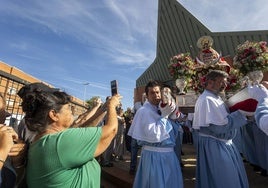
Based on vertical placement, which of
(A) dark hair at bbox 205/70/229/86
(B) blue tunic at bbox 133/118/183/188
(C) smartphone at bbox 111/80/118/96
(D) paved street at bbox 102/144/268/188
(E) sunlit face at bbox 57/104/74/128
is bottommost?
(D) paved street at bbox 102/144/268/188

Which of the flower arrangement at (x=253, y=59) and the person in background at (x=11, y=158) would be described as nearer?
the person in background at (x=11, y=158)

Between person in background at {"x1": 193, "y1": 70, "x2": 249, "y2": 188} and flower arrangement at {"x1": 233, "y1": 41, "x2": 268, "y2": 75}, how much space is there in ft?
2.73

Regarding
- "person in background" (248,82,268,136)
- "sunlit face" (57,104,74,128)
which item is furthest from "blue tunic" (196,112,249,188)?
"sunlit face" (57,104,74,128)

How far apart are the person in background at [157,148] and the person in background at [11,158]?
1711 mm

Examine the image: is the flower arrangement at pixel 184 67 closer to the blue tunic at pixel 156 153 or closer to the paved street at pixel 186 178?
the paved street at pixel 186 178

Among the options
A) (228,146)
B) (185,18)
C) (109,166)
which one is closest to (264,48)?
(228,146)

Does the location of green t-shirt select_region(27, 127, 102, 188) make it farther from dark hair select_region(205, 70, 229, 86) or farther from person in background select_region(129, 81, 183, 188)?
dark hair select_region(205, 70, 229, 86)

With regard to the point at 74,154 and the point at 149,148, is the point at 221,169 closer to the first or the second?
the point at 149,148

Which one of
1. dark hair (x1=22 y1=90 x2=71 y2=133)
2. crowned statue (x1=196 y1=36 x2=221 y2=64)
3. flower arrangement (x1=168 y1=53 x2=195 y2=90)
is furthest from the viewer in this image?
crowned statue (x1=196 y1=36 x2=221 y2=64)

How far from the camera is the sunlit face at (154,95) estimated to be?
346cm

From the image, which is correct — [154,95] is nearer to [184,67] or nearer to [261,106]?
[261,106]

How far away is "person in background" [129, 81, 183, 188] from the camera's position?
9.90 feet

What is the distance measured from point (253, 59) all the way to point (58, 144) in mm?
3545

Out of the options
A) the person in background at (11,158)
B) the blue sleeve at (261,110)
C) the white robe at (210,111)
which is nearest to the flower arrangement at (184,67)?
the white robe at (210,111)
